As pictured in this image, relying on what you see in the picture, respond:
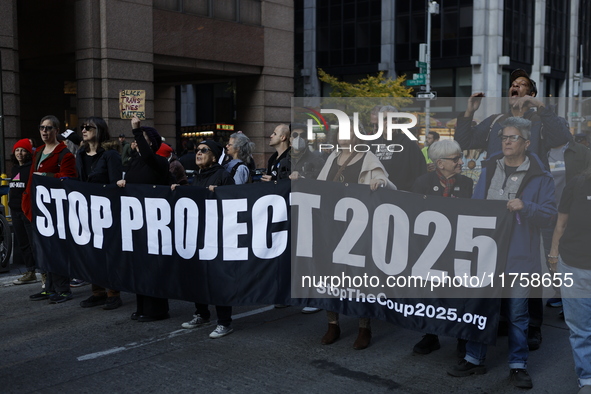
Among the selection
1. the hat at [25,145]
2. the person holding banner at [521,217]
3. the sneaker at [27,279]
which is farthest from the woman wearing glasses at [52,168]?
the person holding banner at [521,217]

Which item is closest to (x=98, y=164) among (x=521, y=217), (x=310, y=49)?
(x=521, y=217)

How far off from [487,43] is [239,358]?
135 ft

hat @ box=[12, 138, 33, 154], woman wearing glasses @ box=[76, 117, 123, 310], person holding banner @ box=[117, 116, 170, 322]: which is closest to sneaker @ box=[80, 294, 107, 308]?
woman wearing glasses @ box=[76, 117, 123, 310]

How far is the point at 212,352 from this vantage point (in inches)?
230

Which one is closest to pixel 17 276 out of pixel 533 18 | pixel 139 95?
pixel 139 95

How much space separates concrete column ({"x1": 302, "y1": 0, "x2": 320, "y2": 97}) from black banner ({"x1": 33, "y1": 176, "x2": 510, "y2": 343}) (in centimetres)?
4213

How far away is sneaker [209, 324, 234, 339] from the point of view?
626 centimetres

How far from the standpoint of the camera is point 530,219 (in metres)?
4.91

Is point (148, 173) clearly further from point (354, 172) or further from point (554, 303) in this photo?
point (554, 303)

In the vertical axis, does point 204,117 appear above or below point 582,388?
above

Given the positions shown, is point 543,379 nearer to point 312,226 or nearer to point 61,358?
point 312,226

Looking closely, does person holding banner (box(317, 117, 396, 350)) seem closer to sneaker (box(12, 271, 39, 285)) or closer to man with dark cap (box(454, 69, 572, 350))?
man with dark cap (box(454, 69, 572, 350))

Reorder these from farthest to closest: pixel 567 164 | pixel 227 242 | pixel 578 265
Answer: pixel 227 242 < pixel 567 164 < pixel 578 265

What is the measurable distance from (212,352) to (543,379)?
2729mm
